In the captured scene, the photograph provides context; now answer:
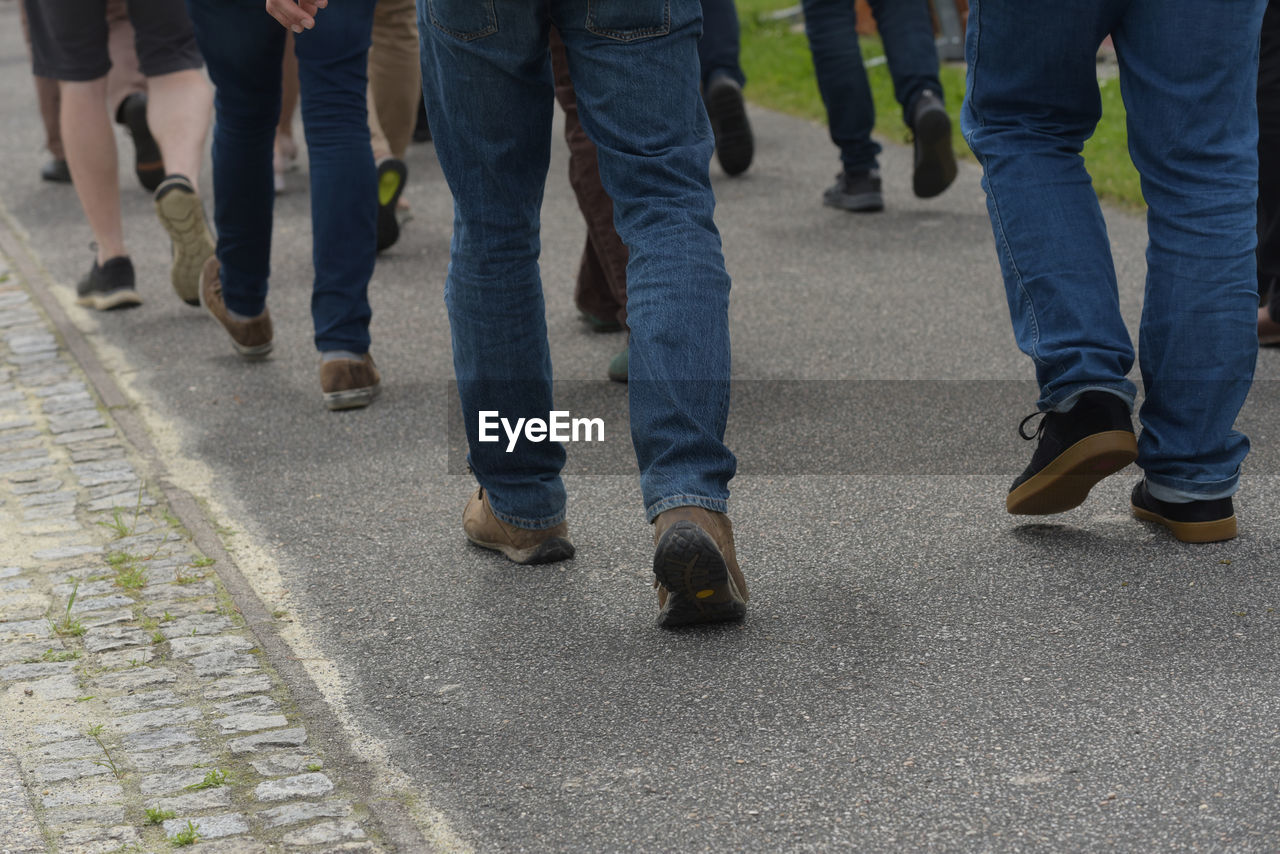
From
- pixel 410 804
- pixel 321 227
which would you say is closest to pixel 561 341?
pixel 321 227

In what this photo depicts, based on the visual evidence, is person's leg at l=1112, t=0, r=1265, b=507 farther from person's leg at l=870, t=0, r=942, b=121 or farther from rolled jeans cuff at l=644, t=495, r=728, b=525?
person's leg at l=870, t=0, r=942, b=121

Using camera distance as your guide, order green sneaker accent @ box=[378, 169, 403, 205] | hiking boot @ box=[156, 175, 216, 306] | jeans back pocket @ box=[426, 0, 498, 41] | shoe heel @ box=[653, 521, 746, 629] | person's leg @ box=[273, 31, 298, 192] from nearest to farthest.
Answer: shoe heel @ box=[653, 521, 746, 629]
jeans back pocket @ box=[426, 0, 498, 41]
hiking boot @ box=[156, 175, 216, 306]
green sneaker accent @ box=[378, 169, 403, 205]
person's leg @ box=[273, 31, 298, 192]

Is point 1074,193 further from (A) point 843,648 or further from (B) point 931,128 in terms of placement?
(B) point 931,128

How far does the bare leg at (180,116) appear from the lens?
17.1 feet

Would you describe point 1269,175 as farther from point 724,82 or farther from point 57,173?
point 57,173

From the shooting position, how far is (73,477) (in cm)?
373

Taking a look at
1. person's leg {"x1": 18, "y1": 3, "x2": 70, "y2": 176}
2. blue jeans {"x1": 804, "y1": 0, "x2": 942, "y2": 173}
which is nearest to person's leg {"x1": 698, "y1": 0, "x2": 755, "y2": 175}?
blue jeans {"x1": 804, "y1": 0, "x2": 942, "y2": 173}

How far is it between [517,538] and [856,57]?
3.57 meters

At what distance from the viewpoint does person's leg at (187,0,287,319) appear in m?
3.99

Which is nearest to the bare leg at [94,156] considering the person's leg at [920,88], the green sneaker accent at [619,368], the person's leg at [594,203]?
the person's leg at [594,203]

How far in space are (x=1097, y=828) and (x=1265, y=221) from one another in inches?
100

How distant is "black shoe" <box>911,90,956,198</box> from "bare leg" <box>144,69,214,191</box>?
247 cm

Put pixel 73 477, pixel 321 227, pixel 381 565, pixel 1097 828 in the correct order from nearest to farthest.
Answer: pixel 1097 828, pixel 381 565, pixel 73 477, pixel 321 227

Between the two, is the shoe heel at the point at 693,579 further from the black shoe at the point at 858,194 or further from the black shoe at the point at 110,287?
the black shoe at the point at 858,194
